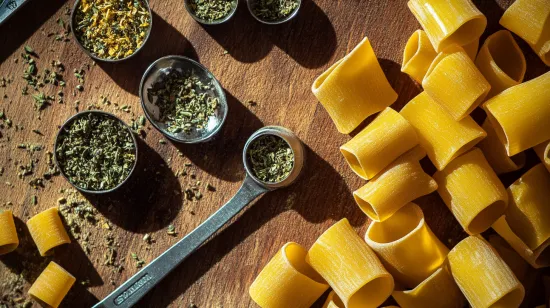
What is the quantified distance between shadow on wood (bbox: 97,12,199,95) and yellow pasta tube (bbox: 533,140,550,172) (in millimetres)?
1559

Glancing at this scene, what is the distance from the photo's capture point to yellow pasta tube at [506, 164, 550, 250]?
265 centimetres

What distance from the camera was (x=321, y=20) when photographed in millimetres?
2904

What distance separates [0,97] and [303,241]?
1591 millimetres

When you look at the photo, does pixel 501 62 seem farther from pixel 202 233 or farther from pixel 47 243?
pixel 47 243

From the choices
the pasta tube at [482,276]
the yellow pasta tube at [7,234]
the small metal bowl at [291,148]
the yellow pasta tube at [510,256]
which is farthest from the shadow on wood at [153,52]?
the yellow pasta tube at [510,256]

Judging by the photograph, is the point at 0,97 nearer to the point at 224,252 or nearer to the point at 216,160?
the point at 216,160

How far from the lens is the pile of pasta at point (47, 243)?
9.43ft

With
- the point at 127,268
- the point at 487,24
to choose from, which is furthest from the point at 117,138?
the point at 487,24

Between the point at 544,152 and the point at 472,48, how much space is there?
531 mm

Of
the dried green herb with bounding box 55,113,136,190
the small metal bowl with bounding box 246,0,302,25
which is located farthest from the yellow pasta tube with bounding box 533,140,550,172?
the dried green herb with bounding box 55,113,136,190

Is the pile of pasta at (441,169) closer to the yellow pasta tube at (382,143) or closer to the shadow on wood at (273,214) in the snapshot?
the yellow pasta tube at (382,143)

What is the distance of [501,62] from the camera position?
2834 mm

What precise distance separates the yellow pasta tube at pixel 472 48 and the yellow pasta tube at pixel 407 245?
2.27ft

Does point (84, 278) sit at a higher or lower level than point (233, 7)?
lower
